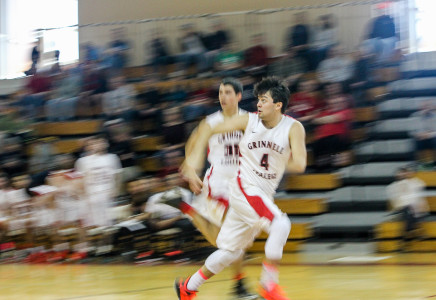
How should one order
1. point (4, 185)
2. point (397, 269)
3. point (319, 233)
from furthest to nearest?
1. point (4, 185)
2. point (319, 233)
3. point (397, 269)

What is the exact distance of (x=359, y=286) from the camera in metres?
7.52

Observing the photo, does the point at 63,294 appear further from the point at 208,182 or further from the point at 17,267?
the point at 17,267

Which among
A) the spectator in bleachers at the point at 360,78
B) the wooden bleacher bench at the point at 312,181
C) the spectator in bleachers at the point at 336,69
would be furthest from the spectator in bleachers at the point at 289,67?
the wooden bleacher bench at the point at 312,181

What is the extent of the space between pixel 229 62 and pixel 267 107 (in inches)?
310

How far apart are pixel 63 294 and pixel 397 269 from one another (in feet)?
12.9

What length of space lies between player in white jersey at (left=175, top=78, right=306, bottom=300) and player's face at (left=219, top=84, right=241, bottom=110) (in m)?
0.64

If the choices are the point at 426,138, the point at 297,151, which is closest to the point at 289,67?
the point at 426,138

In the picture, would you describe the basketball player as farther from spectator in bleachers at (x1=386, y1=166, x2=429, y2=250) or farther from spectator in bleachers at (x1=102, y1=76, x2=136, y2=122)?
spectator in bleachers at (x1=386, y1=166, x2=429, y2=250)

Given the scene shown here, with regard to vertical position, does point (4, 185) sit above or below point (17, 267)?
above

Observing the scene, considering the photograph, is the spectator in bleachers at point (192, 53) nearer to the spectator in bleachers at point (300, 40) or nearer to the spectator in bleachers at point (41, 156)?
the spectator in bleachers at point (300, 40)

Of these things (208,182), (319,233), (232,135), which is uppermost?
(232,135)

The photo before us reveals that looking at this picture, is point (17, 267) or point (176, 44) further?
point (176, 44)

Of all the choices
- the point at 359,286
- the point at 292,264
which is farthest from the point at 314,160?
the point at 359,286

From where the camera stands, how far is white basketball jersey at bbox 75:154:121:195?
11281 millimetres
